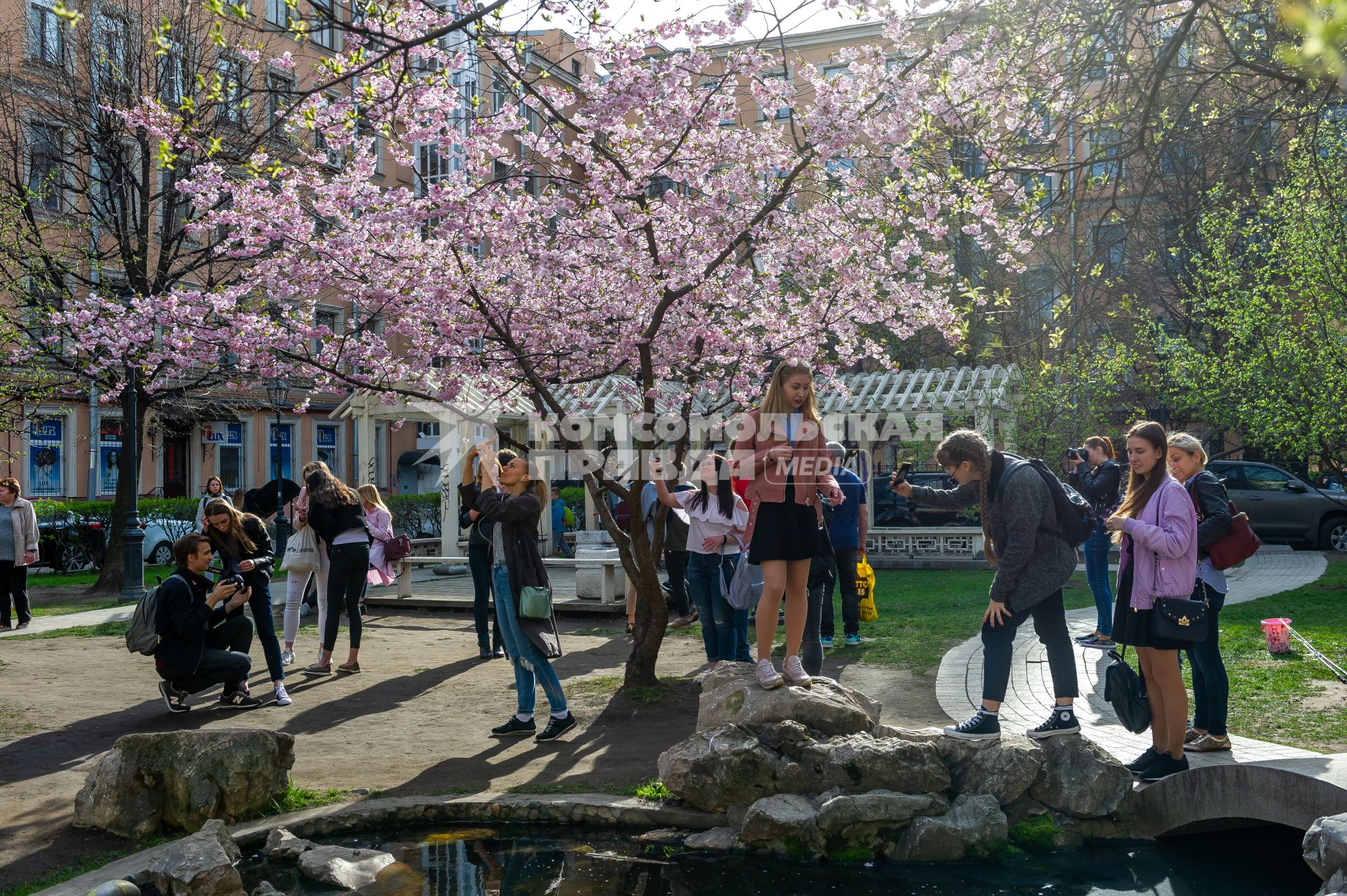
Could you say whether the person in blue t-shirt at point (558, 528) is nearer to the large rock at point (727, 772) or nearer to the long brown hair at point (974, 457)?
the large rock at point (727, 772)

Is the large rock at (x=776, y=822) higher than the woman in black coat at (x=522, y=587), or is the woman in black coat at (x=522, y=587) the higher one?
the woman in black coat at (x=522, y=587)

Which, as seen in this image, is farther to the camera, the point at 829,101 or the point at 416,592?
the point at 416,592

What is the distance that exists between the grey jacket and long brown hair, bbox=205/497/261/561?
587cm

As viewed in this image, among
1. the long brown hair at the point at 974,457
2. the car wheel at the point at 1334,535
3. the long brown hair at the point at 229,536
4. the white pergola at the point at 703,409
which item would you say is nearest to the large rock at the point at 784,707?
the long brown hair at the point at 974,457

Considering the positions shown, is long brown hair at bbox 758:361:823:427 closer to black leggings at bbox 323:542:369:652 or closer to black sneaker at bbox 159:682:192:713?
black sneaker at bbox 159:682:192:713

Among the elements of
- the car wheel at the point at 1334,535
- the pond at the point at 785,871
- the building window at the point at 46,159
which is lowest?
the pond at the point at 785,871

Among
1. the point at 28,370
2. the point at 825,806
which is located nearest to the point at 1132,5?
the point at 825,806

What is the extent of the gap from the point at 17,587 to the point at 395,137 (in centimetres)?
847

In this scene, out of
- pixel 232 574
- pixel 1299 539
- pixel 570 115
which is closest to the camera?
pixel 232 574

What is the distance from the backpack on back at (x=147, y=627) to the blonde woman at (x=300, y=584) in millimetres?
2079

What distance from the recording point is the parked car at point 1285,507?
21375 millimetres

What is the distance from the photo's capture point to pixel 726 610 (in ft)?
28.1

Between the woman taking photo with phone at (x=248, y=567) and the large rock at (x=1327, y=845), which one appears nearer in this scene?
the large rock at (x=1327, y=845)

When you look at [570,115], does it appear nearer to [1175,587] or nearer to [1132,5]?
[1132,5]
